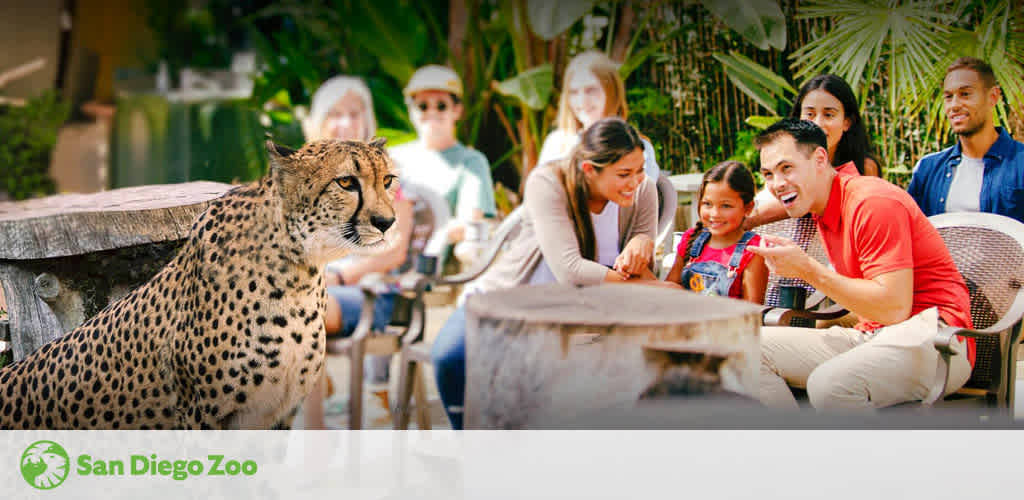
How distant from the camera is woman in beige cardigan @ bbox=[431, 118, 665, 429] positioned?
98.7 inches

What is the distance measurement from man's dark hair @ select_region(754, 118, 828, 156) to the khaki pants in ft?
1.81

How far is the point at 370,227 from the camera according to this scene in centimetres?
209

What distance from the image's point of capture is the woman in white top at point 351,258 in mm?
3592

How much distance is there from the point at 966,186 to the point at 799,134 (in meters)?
0.55

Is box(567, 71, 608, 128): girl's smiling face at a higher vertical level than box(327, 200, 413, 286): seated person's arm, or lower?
higher

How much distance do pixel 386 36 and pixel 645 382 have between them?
97.0 inches

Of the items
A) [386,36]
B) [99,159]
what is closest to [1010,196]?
[386,36]

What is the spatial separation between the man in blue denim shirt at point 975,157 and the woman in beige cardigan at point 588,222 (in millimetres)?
871

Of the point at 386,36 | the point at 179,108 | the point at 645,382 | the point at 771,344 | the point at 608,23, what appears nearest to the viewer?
the point at 645,382

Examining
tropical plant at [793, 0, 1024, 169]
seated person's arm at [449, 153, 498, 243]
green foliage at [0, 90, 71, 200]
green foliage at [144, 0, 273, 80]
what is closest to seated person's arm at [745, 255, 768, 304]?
tropical plant at [793, 0, 1024, 169]

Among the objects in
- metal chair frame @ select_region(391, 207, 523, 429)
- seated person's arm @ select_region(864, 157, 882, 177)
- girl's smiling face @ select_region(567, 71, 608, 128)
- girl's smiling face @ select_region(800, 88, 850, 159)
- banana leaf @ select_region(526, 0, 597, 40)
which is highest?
banana leaf @ select_region(526, 0, 597, 40)

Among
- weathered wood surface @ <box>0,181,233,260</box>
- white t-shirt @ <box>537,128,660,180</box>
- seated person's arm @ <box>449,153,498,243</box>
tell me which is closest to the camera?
weathered wood surface @ <box>0,181,233,260</box>

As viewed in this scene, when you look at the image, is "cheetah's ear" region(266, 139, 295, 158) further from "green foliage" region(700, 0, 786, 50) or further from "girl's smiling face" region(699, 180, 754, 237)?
"green foliage" region(700, 0, 786, 50)

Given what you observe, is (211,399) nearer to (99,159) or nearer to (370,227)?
(370,227)
